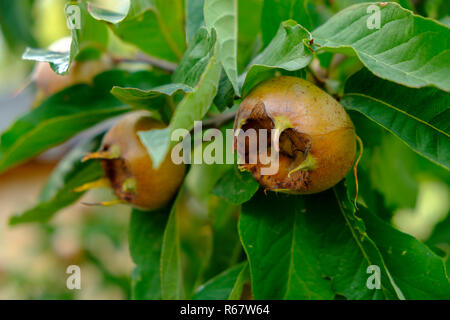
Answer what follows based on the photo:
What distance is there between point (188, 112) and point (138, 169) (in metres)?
0.32

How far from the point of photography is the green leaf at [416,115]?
81 centimetres

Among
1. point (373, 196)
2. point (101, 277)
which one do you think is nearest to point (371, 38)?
point (373, 196)

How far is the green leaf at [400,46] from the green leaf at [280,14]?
0.62 feet

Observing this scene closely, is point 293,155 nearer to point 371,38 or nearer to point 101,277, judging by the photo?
point 371,38

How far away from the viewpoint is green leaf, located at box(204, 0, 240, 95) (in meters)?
0.85

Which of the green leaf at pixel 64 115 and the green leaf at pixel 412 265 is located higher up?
the green leaf at pixel 64 115

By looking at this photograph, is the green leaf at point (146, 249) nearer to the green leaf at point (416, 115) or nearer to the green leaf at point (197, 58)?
the green leaf at point (197, 58)

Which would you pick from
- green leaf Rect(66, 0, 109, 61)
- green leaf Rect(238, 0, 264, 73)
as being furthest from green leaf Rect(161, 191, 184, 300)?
green leaf Rect(66, 0, 109, 61)

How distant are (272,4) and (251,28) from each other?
22 centimetres

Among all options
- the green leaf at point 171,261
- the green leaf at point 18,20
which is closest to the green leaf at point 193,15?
the green leaf at point 171,261

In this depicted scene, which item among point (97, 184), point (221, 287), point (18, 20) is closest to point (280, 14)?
point (97, 184)

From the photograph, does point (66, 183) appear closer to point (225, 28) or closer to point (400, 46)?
point (225, 28)

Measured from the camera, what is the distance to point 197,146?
112 centimetres
